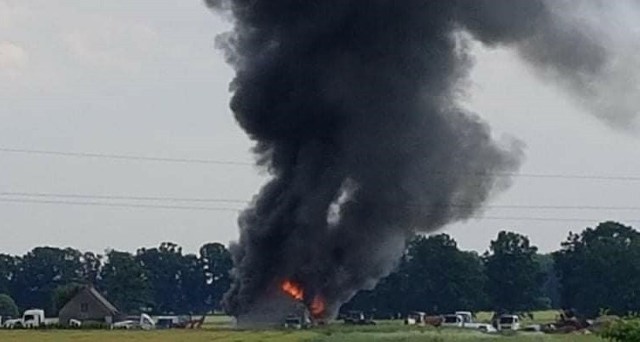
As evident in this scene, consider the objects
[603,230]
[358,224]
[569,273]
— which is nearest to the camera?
[358,224]

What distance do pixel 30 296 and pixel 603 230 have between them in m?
56.4

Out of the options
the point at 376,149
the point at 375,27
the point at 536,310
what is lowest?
the point at 536,310

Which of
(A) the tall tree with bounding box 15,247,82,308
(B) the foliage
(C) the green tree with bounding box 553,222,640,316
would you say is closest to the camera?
(B) the foliage

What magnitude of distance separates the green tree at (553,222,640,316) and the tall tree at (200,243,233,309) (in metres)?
38.0

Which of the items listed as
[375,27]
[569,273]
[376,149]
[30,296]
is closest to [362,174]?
[376,149]

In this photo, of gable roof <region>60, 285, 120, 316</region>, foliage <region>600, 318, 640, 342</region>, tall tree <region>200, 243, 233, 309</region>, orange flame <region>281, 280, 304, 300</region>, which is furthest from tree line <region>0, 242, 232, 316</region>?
foliage <region>600, 318, 640, 342</region>

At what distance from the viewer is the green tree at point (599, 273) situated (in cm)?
9988

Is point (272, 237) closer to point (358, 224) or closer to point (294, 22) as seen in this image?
point (358, 224)

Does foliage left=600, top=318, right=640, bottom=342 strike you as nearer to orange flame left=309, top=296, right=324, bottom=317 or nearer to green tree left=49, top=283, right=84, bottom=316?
orange flame left=309, top=296, right=324, bottom=317

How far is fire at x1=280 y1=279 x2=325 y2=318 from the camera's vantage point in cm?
9019

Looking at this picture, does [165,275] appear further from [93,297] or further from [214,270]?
[93,297]

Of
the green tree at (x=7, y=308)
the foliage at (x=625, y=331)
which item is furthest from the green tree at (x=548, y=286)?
the foliage at (x=625, y=331)

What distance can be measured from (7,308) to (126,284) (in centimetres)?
1081

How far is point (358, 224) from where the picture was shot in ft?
299
